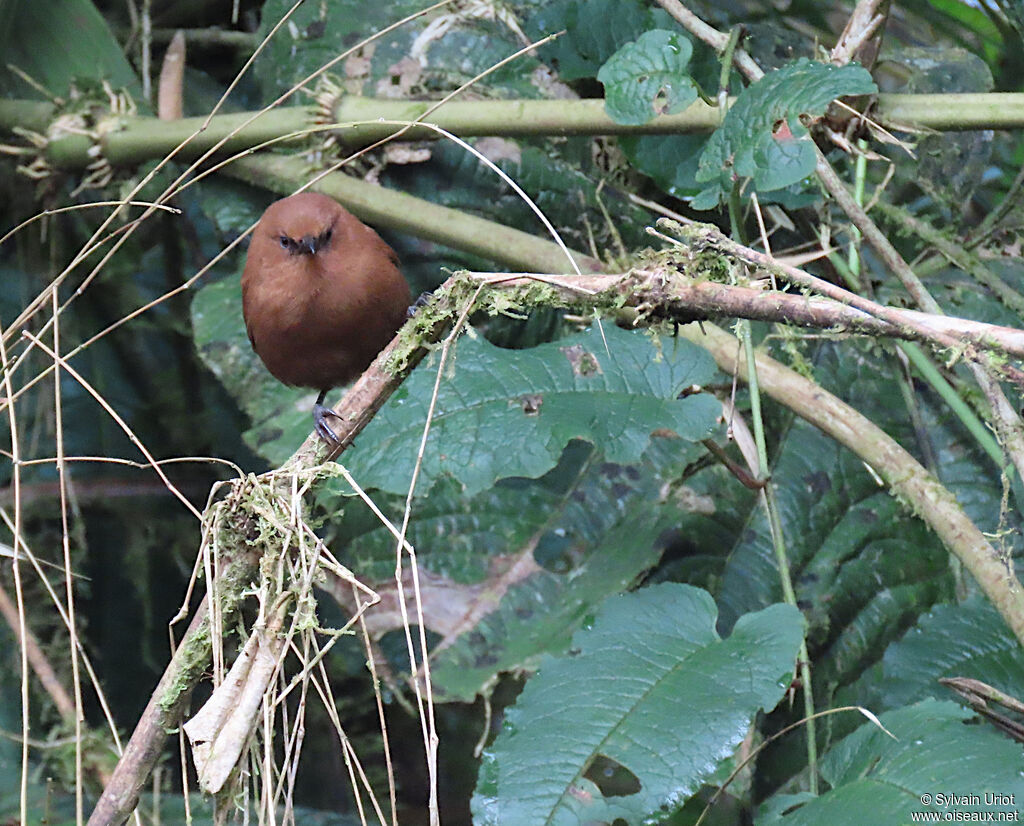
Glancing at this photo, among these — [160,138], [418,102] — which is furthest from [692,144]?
[160,138]

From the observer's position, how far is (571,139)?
325 centimetres

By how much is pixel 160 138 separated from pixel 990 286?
2390mm

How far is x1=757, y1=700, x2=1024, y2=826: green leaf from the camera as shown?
4.91 feet

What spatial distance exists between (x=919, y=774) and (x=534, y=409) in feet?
3.33

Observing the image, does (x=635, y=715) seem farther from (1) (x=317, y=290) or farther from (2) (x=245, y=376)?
(2) (x=245, y=376)

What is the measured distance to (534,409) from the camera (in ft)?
7.23

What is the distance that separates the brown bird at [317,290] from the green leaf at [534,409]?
0.44m

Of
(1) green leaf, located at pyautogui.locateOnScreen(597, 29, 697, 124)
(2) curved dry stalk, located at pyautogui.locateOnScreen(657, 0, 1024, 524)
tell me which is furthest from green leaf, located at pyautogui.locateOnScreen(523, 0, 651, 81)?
(1) green leaf, located at pyautogui.locateOnScreen(597, 29, 697, 124)

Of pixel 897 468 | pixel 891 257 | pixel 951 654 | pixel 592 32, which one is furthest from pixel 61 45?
pixel 951 654

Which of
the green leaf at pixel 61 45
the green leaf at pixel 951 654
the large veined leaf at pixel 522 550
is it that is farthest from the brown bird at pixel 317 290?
the green leaf at pixel 951 654

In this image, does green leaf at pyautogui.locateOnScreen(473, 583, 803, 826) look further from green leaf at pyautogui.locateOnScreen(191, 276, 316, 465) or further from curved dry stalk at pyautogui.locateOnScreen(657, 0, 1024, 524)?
green leaf at pyautogui.locateOnScreen(191, 276, 316, 465)

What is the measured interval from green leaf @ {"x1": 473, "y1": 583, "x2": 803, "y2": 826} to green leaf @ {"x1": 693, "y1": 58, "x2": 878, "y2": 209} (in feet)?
2.68

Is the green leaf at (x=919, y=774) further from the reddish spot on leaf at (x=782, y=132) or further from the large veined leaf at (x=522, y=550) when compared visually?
the reddish spot on leaf at (x=782, y=132)

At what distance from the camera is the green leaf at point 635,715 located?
1.59 metres
